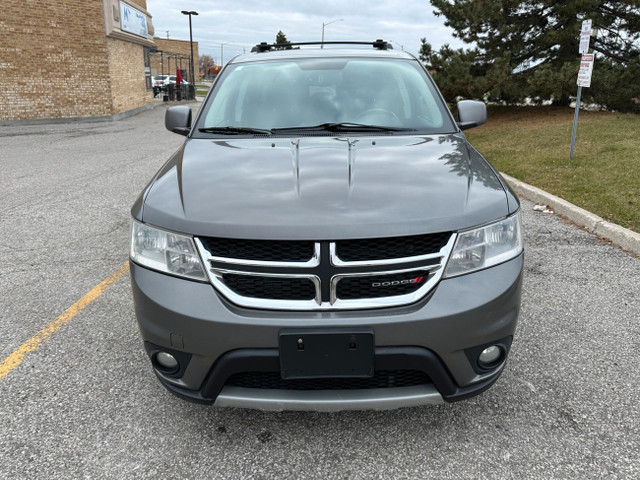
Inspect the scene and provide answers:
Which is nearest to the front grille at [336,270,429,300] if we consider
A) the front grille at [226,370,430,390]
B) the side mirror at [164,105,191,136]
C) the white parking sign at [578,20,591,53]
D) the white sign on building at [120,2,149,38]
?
the front grille at [226,370,430,390]

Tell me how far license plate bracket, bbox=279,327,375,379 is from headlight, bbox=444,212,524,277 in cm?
44

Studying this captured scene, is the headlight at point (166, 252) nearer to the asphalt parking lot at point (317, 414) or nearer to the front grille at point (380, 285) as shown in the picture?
the front grille at point (380, 285)

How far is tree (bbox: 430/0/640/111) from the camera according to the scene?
14570mm

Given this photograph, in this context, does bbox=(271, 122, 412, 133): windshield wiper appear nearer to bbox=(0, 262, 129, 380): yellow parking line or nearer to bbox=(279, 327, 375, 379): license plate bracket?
bbox=(279, 327, 375, 379): license plate bracket

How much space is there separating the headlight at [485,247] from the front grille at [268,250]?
0.57 metres

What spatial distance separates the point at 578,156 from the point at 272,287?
28.8 ft

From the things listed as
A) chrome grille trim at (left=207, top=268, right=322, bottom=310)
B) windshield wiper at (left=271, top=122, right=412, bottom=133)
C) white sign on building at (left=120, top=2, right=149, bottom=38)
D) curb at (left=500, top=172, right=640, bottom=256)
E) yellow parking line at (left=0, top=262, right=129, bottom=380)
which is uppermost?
white sign on building at (left=120, top=2, right=149, bottom=38)

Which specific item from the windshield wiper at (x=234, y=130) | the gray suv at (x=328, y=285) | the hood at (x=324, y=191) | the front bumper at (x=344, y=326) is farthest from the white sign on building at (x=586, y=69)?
the front bumper at (x=344, y=326)

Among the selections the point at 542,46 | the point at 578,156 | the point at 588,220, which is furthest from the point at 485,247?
the point at 542,46

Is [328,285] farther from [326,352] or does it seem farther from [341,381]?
[341,381]

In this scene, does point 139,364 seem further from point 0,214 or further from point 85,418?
point 0,214

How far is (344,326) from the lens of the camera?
191 cm

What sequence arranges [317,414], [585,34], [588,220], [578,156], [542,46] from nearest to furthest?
[317,414] → [588,220] → [585,34] → [578,156] → [542,46]

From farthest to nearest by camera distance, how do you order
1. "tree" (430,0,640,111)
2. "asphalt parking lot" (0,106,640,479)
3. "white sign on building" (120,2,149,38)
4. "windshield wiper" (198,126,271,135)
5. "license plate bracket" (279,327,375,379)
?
1. "white sign on building" (120,2,149,38)
2. "tree" (430,0,640,111)
3. "windshield wiper" (198,126,271,135)
4. "asphalt parking lot" (0,106,640,479)
5. "license plate bracket" (279,327,375,379)
